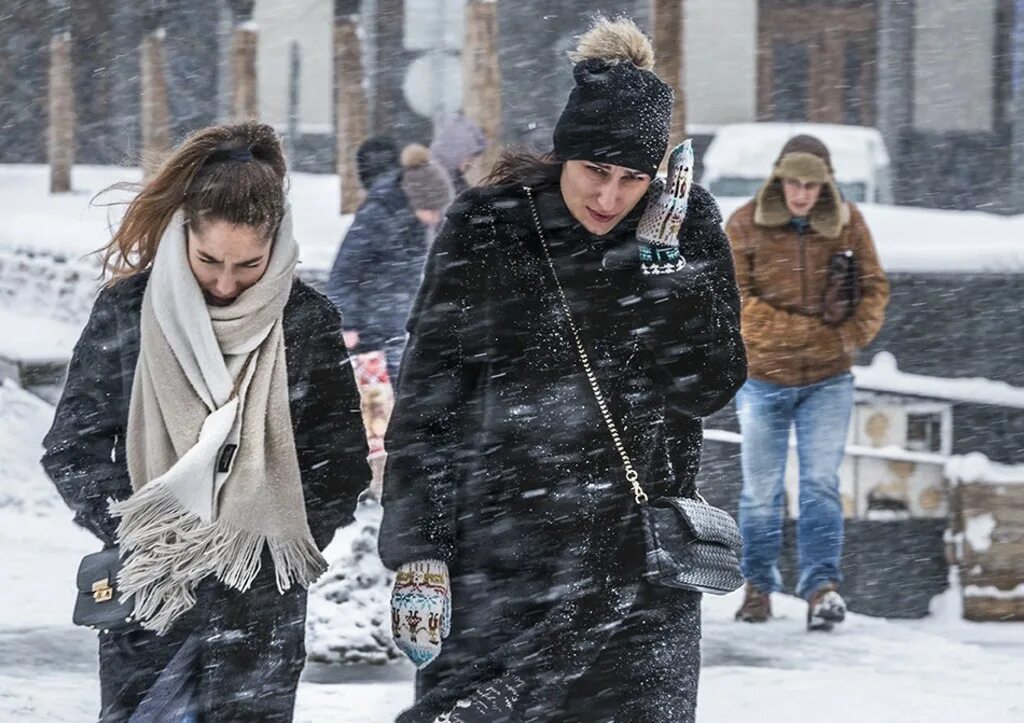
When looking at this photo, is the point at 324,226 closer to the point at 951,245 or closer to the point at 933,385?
the point at 951,245

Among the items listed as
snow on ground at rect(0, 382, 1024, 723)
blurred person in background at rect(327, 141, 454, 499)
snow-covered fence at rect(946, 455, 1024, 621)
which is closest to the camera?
snow on ground at rect(0, 382, 1024, 723)

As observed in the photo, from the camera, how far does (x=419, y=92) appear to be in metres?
16.4

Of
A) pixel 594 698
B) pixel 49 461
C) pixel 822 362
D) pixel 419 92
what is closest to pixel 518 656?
pixel 594 698

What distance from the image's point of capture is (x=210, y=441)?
347 cm

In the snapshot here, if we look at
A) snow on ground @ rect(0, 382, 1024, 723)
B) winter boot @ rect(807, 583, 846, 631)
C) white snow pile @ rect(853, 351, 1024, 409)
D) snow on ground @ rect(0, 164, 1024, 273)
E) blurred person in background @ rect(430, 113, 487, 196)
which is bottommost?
snow on ground @ rect(0, 382, 1024, 723)

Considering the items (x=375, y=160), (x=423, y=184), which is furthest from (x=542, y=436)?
(x=375, y=160)

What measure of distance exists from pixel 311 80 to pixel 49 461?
13910 millimetres

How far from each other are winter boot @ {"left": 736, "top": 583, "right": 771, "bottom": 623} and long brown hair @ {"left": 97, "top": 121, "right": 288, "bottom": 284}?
4.08 m

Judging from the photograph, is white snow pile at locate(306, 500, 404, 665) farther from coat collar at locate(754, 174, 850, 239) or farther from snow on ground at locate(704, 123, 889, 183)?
snow on ground at locate(704, 123, 889, 183)

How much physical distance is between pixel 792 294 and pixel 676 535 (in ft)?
12.9

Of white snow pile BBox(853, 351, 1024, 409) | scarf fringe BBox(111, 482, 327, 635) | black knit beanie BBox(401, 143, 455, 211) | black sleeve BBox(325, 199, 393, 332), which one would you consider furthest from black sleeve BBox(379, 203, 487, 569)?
white snow pile BBox(853, 351, 1024, 409)

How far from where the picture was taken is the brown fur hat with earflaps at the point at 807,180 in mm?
7156

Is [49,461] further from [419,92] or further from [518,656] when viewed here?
[419,92]

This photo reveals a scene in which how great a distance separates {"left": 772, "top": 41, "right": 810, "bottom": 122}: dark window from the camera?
55.0 feet
